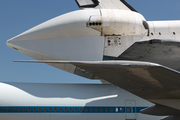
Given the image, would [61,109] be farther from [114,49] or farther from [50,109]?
[114,49]

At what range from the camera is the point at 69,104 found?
12.9 metres

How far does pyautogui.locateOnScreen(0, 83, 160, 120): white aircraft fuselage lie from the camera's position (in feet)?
41.5

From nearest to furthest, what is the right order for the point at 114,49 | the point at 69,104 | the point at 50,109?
the point at 114,49 < the point at 50,109 < the point at 69,104

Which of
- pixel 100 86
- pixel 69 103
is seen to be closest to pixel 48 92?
pixel 69 103

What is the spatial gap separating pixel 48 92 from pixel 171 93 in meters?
7.18

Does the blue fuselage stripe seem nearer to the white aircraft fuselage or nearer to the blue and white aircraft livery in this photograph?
the white aircraft fuselage

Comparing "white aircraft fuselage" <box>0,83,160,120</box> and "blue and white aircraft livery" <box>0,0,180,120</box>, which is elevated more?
"blue and white aircraft livery" <box>0,0,180,120</box>

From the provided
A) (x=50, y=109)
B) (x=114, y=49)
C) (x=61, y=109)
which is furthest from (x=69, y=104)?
(x=114, y=49)

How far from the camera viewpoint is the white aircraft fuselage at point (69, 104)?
41.5 ft

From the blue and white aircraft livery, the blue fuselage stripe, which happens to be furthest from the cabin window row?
the blue and white aircraft livery

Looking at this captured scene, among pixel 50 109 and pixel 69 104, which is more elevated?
pixel 69 104

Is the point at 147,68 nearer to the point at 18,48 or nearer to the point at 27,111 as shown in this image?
the point at 18,48

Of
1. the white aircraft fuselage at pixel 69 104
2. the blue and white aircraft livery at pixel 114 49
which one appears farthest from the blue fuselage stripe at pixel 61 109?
the blue and white aircraft livery at pixel 114 49

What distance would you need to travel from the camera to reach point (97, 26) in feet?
29.0
